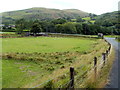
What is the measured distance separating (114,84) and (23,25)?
10466cm

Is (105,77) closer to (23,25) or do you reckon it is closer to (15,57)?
(15,57)

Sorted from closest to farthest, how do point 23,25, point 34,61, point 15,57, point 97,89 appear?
point 97,89
point 34,61
point 15,57
point 23,25

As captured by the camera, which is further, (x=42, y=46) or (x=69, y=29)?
(x=69, y=29)

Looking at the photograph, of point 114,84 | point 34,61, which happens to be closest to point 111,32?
point 34,61

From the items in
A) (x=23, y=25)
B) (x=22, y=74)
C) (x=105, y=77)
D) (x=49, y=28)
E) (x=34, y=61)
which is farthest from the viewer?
(x=49, y=28)

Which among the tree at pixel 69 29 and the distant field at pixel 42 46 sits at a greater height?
the tree at pixel 69 29

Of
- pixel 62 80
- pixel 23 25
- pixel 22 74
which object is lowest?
pixel 22 74

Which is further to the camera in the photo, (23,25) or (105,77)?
(23,25)

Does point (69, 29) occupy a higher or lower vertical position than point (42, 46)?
higher

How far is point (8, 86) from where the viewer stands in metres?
11.2

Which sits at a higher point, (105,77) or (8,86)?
(105,77)

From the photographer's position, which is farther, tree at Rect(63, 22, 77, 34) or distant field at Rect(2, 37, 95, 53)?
tree at Rect(63, 22, 77, 34)

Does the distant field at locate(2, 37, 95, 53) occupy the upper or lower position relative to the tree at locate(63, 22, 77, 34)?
lower

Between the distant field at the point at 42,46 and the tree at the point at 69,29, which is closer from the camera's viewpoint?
the distant field at the point at 42,46
